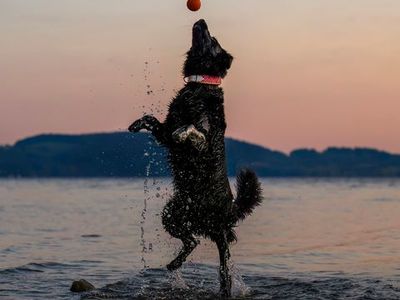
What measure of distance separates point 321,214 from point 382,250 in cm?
1383

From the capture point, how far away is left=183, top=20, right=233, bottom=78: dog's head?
8695 millimetres

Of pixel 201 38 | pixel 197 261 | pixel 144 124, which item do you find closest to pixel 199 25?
pixel 201 38

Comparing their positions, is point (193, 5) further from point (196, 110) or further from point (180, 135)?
point (180, 135)

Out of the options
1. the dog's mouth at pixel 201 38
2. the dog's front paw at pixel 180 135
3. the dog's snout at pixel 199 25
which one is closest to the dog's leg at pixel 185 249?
the dog's front paw at pixel 180 135

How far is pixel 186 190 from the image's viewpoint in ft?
28.9

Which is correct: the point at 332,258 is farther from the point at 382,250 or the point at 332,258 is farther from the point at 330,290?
the point at 330,290

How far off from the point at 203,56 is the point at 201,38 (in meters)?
0.21

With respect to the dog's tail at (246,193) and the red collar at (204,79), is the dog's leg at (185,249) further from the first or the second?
the red collar at (204,79)

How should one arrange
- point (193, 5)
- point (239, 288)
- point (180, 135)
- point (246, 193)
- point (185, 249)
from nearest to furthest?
point (180, 135)
point (193, 5)
point (185, 249)
point (246, 193)
point (239, 288)

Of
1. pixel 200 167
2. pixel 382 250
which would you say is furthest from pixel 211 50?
pixel 382 250

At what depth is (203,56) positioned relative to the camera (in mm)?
8719

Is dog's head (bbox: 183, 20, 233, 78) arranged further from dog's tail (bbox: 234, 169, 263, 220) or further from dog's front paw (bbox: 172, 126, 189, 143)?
dog's tail (bbox: 234, 169, 263, 220)

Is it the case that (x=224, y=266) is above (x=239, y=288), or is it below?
above

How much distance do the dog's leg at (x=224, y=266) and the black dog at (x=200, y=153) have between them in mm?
12
